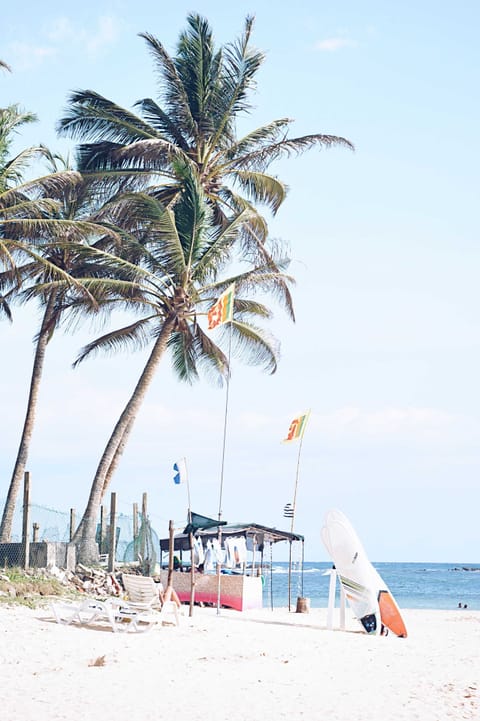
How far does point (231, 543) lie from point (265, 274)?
7797 mm

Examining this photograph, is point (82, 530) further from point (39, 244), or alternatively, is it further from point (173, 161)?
point (173, 161)

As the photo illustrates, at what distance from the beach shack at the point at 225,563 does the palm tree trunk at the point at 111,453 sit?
242 centimetres

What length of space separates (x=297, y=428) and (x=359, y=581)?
32.2 ft

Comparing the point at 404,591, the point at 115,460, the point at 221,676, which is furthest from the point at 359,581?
the point at 404,591

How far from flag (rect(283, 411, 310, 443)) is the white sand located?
39.6ft

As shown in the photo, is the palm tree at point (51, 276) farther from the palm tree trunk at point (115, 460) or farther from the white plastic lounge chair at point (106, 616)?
the white plastic lounge chair at point (106, 616)

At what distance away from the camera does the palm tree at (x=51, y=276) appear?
77.5ft

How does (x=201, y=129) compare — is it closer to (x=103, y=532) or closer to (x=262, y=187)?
(x=262, y=187)

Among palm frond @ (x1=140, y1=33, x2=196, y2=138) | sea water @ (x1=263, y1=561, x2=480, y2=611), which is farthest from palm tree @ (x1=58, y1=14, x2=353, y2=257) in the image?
sea water @ (x1=263, y1=561, x2=480, y2=611)

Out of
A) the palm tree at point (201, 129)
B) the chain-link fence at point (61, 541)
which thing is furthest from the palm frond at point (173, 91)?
the chain-link fence at point (61, 541)

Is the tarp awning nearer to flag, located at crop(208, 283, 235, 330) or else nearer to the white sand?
flag, located at crop(208, 283, 235, 330)

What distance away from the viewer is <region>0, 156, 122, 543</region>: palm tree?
23625mm

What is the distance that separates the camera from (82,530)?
2339cm

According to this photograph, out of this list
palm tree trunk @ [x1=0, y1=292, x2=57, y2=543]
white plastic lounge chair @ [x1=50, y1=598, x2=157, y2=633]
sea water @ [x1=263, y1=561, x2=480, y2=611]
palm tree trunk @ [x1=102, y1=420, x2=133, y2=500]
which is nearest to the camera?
white plastic lounge chair @ [x1=50, y1=598, x2=157, y2=633]
